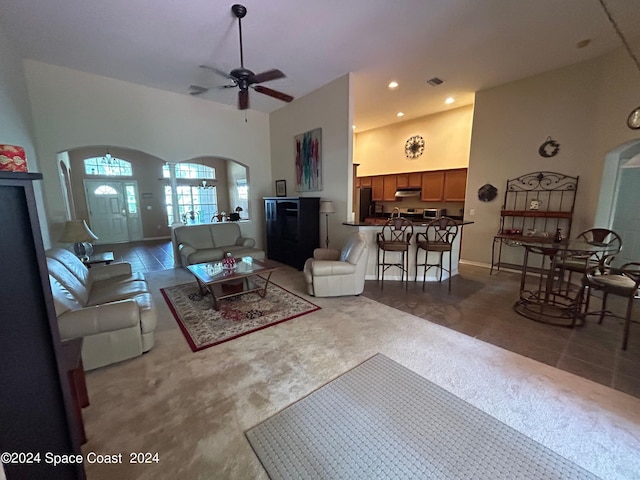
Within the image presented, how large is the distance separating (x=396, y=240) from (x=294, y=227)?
215 centimetres

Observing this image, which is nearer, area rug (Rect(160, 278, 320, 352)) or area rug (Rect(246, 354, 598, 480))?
area rug (Rect(246, 354, 598, 480))

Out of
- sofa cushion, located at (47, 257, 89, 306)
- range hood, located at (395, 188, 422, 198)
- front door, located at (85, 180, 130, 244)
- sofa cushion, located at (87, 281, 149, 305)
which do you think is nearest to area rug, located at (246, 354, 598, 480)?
sofa cushion, located at (87, 281, 149, 305)

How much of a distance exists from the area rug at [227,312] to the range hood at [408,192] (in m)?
4.58

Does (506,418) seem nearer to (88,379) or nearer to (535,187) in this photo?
(88,379)

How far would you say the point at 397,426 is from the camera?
1.71 metres

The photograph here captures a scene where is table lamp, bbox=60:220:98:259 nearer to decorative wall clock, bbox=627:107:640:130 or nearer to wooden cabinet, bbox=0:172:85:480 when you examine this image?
wooden cabinet, bbox=0:172:85:480

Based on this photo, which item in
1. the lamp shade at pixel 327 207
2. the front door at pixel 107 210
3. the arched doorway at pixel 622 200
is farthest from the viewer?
the front door at pixel 107 210

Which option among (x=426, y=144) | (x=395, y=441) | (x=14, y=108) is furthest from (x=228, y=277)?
(x=426, y=144)

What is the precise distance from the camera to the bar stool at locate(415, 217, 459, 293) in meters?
4.05

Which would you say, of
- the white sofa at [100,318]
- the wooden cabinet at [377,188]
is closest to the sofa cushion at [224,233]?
the white sofa at [100,318]

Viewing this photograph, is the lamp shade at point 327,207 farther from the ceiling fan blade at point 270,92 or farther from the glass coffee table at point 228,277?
the ceiling fan blade at point 270,92

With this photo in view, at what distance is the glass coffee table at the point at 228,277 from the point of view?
339cm

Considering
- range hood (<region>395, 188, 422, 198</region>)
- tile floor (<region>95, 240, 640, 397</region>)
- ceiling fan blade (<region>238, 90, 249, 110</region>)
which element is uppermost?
ceiling fan blade (<region>238, 90, 249, 110</region>)

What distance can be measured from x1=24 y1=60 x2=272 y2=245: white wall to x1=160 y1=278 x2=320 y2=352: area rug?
291 centimetres
